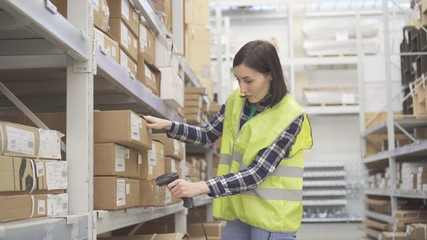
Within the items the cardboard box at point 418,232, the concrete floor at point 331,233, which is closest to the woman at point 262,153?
the cardboard box at point 418,232

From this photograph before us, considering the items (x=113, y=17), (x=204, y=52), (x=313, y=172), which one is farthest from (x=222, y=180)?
(x=313, y=172)

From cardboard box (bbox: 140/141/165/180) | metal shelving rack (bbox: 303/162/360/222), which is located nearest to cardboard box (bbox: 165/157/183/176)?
cardboard box (bbox: 140/141/165/180)

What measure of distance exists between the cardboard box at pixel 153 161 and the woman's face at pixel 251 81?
0.56m

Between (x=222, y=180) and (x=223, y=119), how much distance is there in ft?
1.84

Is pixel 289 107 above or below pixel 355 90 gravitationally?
below

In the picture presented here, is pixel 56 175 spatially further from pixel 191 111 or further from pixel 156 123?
pixel 191 111

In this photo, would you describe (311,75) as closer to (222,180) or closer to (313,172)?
(313,172)

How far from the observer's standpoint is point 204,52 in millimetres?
6242

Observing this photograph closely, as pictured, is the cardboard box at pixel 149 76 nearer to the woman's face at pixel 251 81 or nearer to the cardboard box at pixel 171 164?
the cardboard box at pixel 171 164

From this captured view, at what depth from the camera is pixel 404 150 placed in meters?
6.37

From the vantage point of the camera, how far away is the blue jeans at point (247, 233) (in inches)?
97.3

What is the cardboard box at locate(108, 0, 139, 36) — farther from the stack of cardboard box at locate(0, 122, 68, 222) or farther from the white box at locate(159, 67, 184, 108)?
the stack of cardboard box at locate(0, 122, 68, 222)

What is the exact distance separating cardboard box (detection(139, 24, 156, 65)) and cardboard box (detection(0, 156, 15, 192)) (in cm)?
158

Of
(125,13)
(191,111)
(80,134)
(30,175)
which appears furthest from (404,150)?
(30,175)
